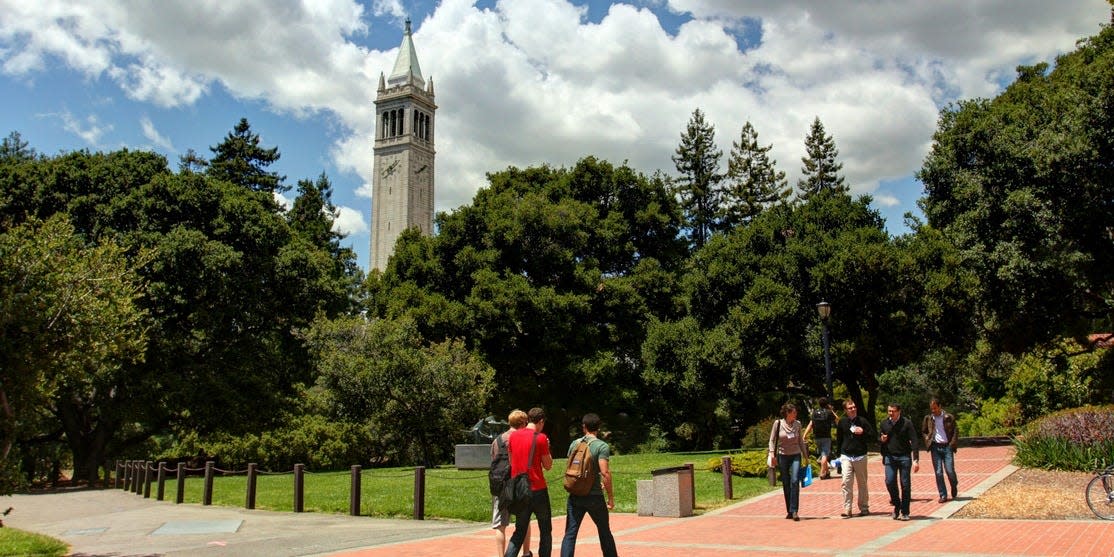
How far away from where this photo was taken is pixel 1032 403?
35500 mm

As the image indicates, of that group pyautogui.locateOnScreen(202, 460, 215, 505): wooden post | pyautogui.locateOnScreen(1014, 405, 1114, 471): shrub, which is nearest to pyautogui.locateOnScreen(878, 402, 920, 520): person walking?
pyautogui.locateOnScreen(1014, 405, 1114, 471): shrub

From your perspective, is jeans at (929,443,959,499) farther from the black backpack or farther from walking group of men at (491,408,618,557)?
the black backpack

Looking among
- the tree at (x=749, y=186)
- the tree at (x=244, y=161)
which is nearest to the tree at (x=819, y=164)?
the tree at (x=749, y=186)

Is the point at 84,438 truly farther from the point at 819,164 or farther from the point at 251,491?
the point at 819,164

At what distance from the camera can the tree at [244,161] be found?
54844mm

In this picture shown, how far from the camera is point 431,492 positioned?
17938 mm

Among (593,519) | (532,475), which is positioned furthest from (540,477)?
(593,519)

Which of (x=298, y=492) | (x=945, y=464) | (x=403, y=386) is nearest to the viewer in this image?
(x=945, y=464)

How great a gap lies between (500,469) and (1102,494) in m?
8.59

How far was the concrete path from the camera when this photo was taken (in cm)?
975

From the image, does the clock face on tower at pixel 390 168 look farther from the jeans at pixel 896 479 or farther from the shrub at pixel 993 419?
the jeans at pixel 896 479

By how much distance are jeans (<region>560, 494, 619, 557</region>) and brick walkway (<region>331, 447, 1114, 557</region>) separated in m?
1.89

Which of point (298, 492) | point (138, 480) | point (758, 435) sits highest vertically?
point (298, 492)

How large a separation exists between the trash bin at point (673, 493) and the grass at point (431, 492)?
60cm
